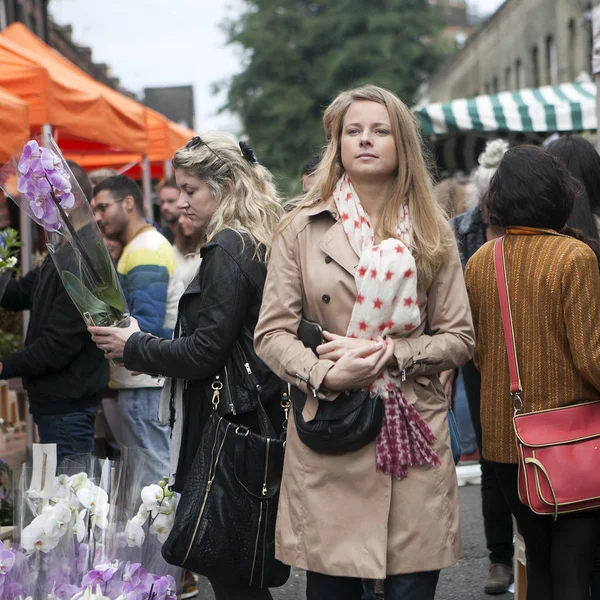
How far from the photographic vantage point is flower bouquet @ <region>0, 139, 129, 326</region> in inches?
148

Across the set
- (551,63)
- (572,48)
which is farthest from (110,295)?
(551,63)

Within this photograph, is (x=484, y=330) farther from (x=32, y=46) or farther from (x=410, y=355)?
(x=32, y=46)

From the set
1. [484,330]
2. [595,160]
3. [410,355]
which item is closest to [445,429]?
[410,355]

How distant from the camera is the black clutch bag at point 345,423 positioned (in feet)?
9.57

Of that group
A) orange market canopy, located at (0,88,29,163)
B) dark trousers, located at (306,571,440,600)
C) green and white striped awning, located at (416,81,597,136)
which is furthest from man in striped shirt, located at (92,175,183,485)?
green and white striped awning, located at (416,81,597,136)

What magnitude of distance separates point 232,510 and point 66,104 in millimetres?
4072

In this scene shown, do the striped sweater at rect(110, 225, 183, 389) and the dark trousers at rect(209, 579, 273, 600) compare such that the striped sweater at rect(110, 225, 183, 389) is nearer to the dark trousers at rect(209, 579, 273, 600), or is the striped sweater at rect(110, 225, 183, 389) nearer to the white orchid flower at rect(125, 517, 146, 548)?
the white orchid flower at rect(125, 517, 146, 548)

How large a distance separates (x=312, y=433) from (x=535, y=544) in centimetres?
104

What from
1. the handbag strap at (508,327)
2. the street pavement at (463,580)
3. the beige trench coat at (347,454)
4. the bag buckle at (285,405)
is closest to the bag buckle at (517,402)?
the handbag strap at (508,327)

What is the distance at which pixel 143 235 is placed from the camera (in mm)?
5836

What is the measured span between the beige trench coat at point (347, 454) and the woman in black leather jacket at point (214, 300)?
328 mm

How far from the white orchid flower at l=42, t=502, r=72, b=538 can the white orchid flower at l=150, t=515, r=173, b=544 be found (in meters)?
0.31

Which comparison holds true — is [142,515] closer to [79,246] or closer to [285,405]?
[285,405]

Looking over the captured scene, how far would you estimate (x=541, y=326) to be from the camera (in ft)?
11.1
